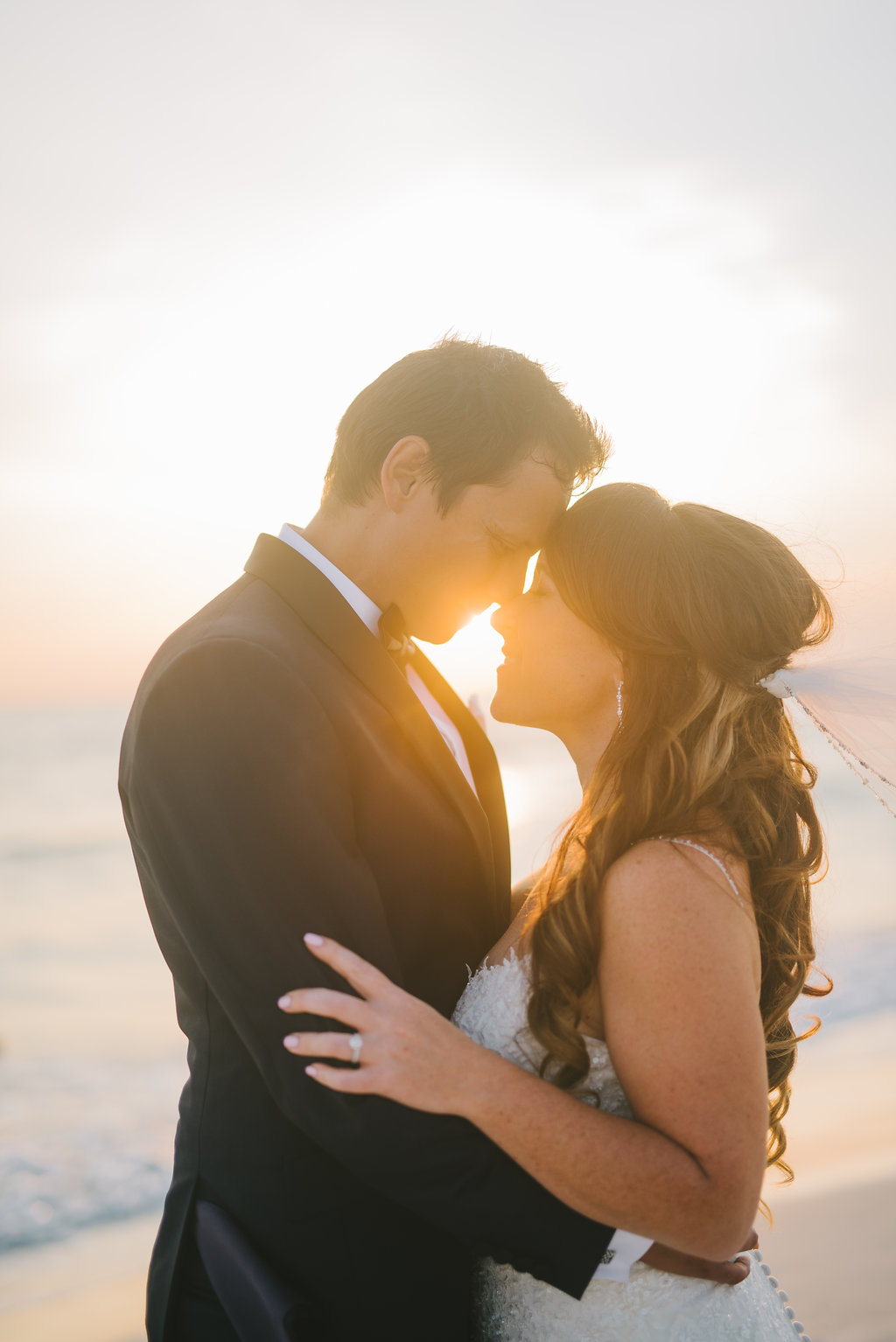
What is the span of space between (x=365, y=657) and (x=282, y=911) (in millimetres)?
678

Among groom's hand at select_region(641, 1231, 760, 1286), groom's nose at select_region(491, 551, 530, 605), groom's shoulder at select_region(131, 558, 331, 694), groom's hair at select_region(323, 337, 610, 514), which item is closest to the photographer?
groom's shoulder at select_region(131, 558, 331, 694)

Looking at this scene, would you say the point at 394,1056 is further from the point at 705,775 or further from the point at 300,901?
the point at 705,775

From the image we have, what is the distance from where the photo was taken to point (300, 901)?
1.89 m

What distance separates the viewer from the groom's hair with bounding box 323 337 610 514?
2.70 metres

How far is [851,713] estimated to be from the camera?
2.69 metres

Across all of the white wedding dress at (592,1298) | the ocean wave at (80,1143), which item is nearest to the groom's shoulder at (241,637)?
the white wedding dress at (592,1298)

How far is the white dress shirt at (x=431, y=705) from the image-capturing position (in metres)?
2.07

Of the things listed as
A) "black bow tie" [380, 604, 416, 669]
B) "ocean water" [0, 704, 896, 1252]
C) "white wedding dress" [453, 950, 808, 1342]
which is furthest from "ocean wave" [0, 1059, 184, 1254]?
"black bow tie" [380, 604, 416, 669]

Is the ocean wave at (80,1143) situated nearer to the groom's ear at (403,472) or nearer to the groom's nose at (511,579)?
the groom's nose at (511,579)

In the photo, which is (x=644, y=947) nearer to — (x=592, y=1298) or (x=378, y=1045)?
(x=378, y=1045)

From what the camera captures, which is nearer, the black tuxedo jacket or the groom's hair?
the black tuxedo jacket

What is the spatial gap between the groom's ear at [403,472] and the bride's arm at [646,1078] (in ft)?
4.20

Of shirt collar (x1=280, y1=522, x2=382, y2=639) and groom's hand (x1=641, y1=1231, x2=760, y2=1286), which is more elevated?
shirt collar (x1=280, y1=522, x2=382, y2=639)

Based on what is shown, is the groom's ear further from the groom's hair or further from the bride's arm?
the bride's arm
